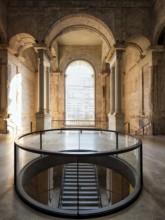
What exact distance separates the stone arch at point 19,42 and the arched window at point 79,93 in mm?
7733

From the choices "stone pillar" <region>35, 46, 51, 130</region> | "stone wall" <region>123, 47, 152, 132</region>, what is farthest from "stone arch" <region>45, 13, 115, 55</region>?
"stone wall" <region>123, 47, 152, 132</region>

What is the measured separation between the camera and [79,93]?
2086 centimetres

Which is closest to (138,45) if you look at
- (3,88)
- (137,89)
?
(137,89)

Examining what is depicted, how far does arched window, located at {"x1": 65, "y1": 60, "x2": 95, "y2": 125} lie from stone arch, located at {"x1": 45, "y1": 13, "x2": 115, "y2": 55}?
7565 mm

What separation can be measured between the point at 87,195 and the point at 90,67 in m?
14.5

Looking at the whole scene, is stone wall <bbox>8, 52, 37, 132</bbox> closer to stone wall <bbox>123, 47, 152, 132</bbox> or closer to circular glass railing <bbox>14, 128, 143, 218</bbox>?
circular glass railing <bbox>14, 128, 143, 218</bbox>

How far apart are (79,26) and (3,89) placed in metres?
6.40

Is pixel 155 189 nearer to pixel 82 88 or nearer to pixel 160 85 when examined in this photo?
pixel 160 85

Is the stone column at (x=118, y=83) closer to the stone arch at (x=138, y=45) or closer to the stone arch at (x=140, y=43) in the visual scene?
the stone arch at (x=138, y=45)

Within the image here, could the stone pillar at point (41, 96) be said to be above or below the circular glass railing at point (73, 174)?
above

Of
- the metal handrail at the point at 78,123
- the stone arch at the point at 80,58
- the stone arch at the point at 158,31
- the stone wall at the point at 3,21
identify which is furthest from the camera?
the stone arch at the point at 80,58

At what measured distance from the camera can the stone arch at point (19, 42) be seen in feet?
38.4

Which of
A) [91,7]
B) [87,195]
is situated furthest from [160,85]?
[87,195]

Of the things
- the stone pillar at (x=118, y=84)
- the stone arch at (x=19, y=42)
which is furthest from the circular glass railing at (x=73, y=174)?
the stone arch at (x=19, y=42)
